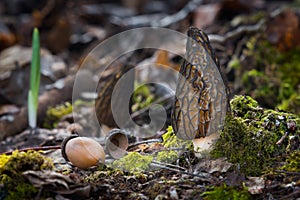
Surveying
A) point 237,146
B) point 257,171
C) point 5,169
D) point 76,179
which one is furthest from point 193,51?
point 5,169

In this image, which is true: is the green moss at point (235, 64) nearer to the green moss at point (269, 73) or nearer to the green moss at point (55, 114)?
the green moss at point (269, 73)

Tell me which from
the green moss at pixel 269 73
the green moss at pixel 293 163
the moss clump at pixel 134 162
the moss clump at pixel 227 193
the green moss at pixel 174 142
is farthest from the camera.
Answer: the green moss at pixel 269 73

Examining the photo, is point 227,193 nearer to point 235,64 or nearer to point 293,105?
point 293,105

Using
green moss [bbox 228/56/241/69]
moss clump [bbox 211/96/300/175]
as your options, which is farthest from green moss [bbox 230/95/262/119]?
green moss [bbox 228/56/241/69]

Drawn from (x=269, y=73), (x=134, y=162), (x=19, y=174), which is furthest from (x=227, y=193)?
(x=269, y=73)

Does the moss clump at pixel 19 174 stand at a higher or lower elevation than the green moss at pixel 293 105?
lower

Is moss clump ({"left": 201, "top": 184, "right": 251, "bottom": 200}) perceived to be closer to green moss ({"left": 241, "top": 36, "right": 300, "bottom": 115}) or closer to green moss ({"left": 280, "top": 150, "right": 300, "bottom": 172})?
green moss ({"left": 280, "top": 150, "right": 300, "bottom": 172})

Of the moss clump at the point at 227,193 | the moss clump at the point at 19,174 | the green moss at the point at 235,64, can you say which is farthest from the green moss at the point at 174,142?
the green moss at the point at 235,64
